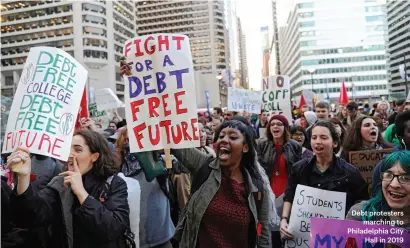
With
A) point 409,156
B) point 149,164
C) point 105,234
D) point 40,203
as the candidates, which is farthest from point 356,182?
point 40,203

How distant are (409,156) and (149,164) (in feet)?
6.79

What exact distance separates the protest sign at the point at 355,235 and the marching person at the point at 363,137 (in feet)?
7.39

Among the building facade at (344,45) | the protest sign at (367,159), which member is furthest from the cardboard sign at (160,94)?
the building facade at (344,45)

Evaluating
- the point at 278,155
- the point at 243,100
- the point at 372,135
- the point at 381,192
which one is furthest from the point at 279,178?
the point at 243,100

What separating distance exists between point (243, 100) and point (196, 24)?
113 metres

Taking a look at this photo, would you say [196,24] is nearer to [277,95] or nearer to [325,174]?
[277,95]

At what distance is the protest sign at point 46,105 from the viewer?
2.71 meters

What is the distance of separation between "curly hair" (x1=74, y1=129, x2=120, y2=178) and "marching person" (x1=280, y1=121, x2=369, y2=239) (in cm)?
161

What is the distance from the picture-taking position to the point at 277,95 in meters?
8.35

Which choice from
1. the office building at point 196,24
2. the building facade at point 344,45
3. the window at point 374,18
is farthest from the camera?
the office building at point 196,24

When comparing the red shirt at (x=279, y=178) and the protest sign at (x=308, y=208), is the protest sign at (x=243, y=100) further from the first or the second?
the protest sign at (x=308, y=208)

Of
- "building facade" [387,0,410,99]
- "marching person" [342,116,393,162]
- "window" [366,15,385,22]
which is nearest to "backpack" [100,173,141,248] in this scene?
"marching person" [342,116,393,162]

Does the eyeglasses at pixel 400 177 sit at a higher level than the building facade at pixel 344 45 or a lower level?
lower

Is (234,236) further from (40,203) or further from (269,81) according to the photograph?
(269,81)
